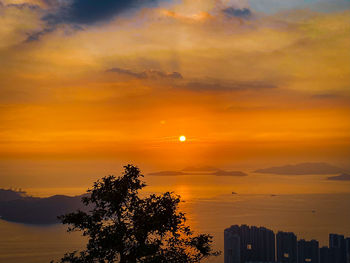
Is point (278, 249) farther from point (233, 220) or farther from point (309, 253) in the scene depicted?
point (233, 220)

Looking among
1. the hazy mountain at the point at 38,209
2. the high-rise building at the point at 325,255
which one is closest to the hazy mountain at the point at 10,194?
the hazy mountain at the point at 38,209

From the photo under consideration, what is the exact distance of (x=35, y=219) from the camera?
75375mm

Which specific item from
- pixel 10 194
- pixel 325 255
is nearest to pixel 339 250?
pixel 325 255

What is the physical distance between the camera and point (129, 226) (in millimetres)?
6020

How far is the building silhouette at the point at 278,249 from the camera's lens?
3344 cm

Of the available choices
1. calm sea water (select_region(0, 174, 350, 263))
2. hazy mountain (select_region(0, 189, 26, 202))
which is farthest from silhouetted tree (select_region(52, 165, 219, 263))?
hazy mountain (select_region(0, 189, 26, 202))

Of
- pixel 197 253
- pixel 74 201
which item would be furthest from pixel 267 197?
pixel 197 253

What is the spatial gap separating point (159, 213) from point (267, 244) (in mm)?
31988

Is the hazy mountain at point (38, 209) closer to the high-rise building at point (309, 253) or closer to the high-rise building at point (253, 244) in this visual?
the high-rise building at point (253, 244)

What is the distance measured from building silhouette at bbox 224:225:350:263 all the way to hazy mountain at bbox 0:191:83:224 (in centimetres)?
4846

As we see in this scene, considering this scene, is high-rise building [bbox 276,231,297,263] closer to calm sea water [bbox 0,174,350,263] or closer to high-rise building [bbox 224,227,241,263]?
high-rise building [bbox 224,227,241,263]

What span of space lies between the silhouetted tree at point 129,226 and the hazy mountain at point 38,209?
7205 centimetres

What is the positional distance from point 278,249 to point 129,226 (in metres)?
32.2

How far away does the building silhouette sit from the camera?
110 ft
